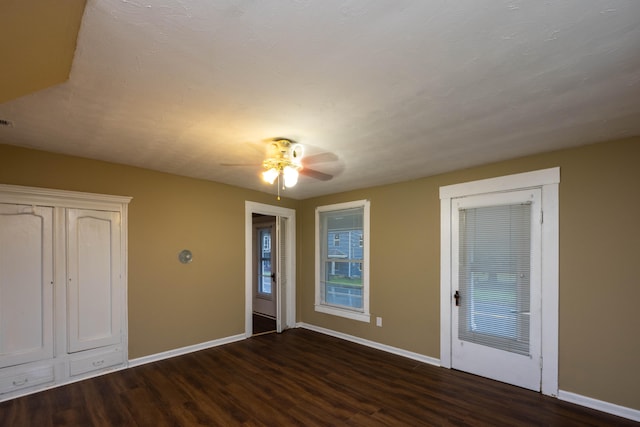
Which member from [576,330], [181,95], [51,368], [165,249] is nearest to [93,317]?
[51,368]

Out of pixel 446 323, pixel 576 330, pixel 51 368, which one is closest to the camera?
pixel 576 330

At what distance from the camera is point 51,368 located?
10.8 ft

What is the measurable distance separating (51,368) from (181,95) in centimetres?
327

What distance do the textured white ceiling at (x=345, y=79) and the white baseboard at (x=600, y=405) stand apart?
237 cm

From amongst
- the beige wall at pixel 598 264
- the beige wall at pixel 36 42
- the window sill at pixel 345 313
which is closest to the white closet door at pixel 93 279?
the beige wall at pixel 36 42

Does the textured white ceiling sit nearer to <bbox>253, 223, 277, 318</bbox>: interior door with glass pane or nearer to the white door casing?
the white door casing

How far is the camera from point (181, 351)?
429 centimetres

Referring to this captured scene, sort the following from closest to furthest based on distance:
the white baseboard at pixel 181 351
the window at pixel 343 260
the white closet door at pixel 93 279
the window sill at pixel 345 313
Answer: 1. the white closet door at pixel 93 279
2. the white baseboard at pixel 181 351
3. the window sill at pixel 345 313
4. the window at pixel 343 260

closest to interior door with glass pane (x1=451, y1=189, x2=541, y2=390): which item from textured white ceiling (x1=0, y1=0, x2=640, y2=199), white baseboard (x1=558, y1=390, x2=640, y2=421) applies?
white baseboard (x1=558, y1=390, x2=640, y2=421)

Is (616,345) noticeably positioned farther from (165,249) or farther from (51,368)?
(51,368)

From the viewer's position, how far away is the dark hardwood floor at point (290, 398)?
2746mm

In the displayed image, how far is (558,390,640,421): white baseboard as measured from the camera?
2.71 meters

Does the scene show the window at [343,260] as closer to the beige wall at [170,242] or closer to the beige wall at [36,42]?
the beige wall at [170,242]

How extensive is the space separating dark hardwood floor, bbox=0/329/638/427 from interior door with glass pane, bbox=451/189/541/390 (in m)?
0.24
